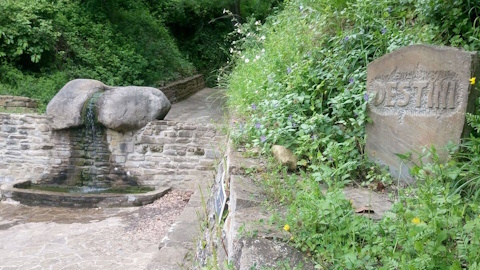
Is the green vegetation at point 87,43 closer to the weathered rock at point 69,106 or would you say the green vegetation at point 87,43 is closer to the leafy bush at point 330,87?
the weathered rock at point 69,106

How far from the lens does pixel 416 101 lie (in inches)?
98.5

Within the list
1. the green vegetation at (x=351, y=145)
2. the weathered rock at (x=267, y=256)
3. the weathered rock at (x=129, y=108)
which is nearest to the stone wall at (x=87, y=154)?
the weathered rock at (x=129, y=108)

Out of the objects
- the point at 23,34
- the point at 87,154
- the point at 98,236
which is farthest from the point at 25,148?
the point at 23,34

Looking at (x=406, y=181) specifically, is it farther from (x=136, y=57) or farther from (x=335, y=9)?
(x=136, y=57)

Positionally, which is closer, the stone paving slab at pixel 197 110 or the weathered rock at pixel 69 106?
the weathered rock at pixel 69 106

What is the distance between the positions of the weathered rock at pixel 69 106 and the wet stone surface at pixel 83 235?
5.13 ft

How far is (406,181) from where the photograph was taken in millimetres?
2473

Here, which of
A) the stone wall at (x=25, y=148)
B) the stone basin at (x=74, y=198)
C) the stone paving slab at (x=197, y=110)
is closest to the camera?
the stone basin at (x=74, y=198)

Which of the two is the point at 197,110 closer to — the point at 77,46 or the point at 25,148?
the point at 77,46

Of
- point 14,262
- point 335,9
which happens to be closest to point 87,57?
point 14,262

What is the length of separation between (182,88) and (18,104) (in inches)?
234

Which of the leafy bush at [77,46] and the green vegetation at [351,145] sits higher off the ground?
the leafy bush at [77,46]

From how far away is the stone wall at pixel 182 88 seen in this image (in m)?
12.6

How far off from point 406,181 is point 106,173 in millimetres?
6071
